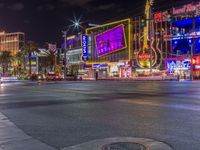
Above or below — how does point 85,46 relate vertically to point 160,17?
below

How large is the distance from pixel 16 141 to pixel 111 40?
7463 centimetres

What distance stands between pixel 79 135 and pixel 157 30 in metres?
64.0

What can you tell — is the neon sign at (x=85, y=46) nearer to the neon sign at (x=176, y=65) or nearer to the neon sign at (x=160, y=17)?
the neon sign at (x=160, y=17)

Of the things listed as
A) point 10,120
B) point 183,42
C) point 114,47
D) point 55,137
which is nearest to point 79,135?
point 55,137

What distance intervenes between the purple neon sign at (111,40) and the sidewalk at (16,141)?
6668 centimetres

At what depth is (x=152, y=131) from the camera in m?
8.25

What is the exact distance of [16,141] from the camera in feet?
23.9

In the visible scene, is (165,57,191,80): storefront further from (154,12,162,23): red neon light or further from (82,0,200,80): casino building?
(154,12,162,23): red neon light

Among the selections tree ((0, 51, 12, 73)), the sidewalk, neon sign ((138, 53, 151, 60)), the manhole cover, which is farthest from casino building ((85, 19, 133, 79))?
the manhole cover

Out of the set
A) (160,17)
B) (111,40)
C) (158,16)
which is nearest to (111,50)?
(111,40)

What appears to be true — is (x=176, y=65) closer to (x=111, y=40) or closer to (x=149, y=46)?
(x=149, y=46)

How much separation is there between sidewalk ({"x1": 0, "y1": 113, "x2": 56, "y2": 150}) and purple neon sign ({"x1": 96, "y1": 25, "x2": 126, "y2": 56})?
66678mm

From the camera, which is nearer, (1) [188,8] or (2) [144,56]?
(1) [188,8]

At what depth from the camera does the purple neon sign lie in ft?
256
